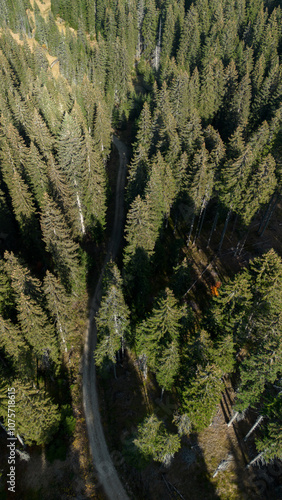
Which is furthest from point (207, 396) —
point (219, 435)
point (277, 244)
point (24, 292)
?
point (277, 244)

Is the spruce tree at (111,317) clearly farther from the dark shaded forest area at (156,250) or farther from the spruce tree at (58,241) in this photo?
the spruce tree at (58,241)

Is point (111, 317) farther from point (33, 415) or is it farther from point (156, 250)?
point (156, 250)

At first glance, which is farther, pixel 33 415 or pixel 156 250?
pixel 156 250

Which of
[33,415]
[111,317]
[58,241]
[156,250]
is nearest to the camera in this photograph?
[33,415]

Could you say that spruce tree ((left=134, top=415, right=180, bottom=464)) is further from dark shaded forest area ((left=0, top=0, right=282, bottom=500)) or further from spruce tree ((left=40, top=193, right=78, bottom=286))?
spruce tree ((left=40, top=193, right=78, bottom=286))

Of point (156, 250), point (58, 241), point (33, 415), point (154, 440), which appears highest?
point (58, 241)

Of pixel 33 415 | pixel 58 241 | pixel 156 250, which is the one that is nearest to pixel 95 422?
pixel 33 415

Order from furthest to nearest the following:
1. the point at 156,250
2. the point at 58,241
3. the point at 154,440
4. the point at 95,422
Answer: the point at 156,250, the point at 58,241, the point at 95,422, the point at 154,440

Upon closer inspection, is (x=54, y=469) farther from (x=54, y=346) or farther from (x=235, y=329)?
(x=235, y=329)

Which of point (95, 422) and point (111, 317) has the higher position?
point (111, 317)
